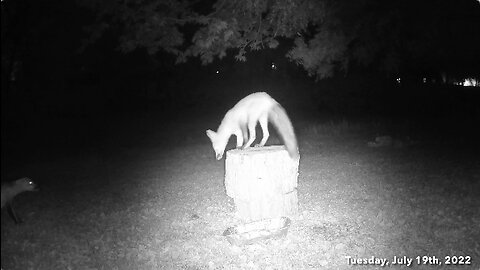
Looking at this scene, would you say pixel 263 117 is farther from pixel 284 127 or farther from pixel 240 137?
pixel 240 137

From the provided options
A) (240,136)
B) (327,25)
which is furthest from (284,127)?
(327,25)

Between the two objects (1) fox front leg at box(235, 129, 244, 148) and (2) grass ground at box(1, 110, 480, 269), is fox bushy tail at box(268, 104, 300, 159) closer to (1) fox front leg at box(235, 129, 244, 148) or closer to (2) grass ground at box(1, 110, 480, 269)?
(1) fox front leg at box(235, 129, 244, 148)

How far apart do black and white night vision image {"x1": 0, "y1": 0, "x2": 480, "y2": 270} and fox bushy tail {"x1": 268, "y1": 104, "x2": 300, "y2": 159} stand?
A: 0.08 feet

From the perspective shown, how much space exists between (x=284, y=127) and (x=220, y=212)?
97.2 inches

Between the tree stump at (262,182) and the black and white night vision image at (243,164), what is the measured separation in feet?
0.09

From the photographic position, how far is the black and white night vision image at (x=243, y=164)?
6182 millimetres

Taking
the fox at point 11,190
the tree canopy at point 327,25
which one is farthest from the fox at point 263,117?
the fox at point 11,190

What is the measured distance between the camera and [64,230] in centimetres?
775

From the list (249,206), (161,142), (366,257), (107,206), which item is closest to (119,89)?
(161,142)

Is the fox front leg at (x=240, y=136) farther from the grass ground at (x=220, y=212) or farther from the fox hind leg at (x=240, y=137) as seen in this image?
the grass ground at (x=220, y=212)

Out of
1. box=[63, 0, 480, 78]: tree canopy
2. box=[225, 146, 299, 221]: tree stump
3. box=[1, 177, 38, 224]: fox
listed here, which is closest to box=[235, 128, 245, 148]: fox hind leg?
box=[225, 146, 299, 221]: tree stump

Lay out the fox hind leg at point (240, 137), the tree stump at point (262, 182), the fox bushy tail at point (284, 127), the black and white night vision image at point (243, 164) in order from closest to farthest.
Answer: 1. the black and white night vision image at point (243, 164)
2. the tree stump at point (262, 182)
3. the fox bushy tail at point (284, 127)
4. the fox hind leg at point (240, 137)

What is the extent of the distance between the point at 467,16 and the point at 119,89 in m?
26.5

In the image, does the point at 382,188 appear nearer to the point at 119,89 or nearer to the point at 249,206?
the point at 249,206
